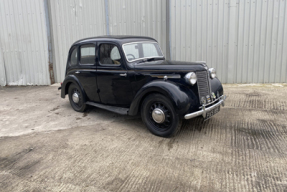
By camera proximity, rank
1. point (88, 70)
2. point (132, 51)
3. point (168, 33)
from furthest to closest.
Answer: point (168, 33) < point (88, 70) < point (132, 51)

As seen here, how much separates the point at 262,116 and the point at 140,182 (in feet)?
10.8

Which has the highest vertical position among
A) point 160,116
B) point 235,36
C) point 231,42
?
point 235,36

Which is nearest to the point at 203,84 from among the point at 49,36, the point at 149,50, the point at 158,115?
the point at 158,115

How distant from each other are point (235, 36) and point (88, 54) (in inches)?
183

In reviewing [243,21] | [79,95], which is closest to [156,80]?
[79,95]

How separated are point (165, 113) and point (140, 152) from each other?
2.58 feet

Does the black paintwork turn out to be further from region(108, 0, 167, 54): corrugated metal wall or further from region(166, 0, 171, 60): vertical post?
region(108, 0, 167, 54): corrugated metal wall

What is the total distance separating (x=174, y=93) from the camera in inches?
150

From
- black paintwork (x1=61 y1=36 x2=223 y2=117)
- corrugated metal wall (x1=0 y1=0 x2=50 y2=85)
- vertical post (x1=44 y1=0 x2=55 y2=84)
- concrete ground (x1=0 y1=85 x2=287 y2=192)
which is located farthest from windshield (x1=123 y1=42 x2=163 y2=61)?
corrugated metal wall (x1=0 y1=0 x2=50 y2=85)

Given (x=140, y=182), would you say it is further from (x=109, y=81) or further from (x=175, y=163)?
(x=109, y=81)

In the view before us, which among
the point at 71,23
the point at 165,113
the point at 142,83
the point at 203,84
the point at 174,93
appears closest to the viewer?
the point at 174,93

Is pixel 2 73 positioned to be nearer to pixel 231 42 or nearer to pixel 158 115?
pixel 158 115

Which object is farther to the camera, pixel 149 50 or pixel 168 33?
pixel 168 33

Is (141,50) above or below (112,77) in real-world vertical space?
above
